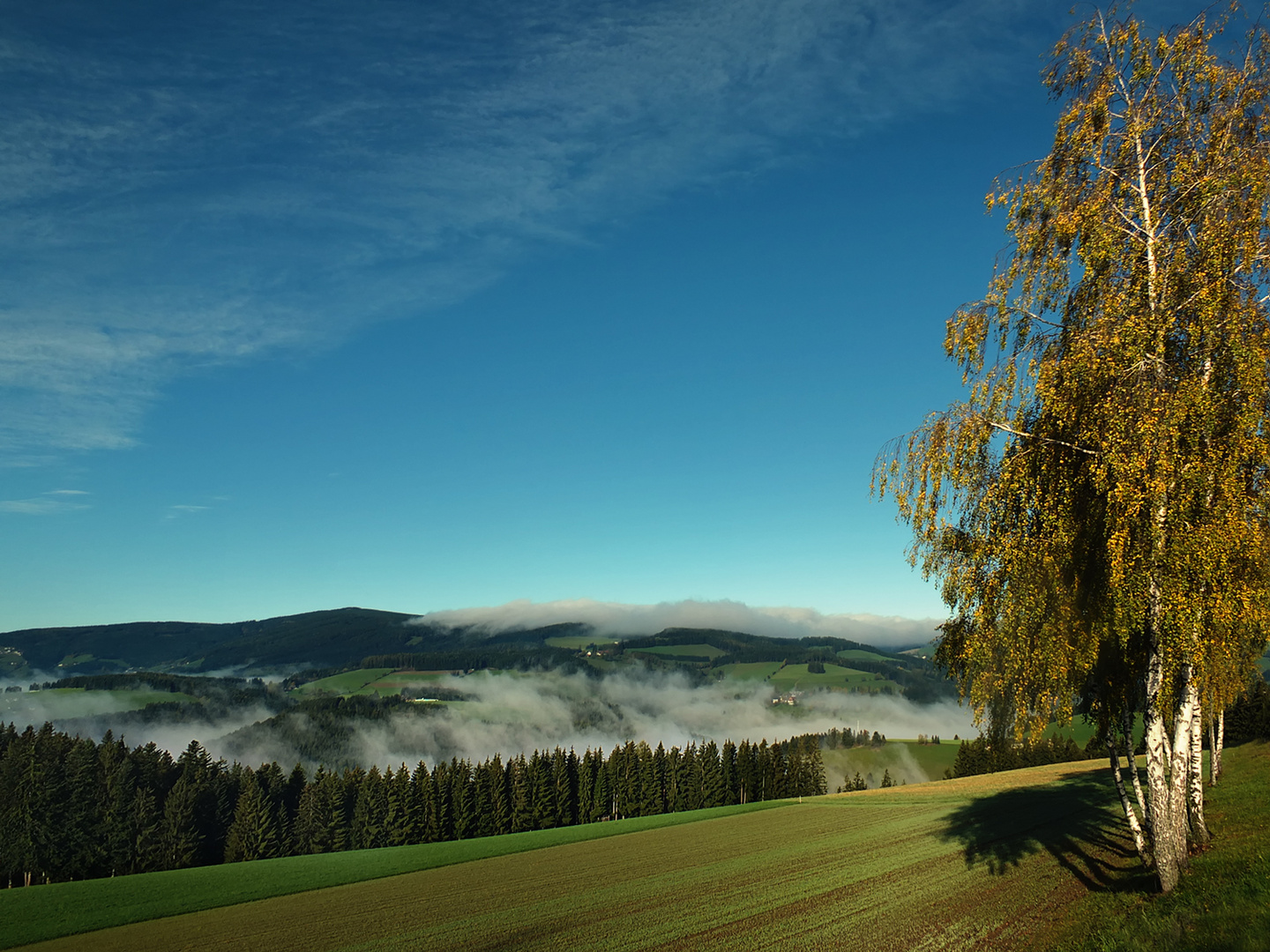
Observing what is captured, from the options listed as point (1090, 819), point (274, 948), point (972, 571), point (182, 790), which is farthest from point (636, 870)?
point (182, 790)

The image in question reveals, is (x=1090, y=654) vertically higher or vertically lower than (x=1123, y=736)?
higher

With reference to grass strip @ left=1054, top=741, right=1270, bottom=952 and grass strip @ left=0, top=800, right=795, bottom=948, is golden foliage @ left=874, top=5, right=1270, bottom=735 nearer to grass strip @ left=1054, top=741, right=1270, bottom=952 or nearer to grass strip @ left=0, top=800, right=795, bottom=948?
grass strip @ left=1054, top=741, right=1270, bottom=952

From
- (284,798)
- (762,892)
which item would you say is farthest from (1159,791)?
(284,798)

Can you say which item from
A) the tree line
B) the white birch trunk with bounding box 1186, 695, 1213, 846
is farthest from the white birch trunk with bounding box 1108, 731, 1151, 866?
the tree line

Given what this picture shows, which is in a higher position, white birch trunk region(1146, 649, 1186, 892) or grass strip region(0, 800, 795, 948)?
white birch trunk region(1146, 649, 1186, 892)

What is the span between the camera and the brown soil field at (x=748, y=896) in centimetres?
2273

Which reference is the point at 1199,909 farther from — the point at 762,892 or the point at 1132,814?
the point at 762,892

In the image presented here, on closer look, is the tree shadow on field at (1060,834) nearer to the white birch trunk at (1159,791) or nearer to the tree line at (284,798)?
the white birch trunk at (1159,791)

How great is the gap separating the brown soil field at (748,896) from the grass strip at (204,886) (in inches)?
101

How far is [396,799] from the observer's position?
113m

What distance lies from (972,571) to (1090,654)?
3.06 metres

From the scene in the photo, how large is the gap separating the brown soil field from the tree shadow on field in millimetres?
164

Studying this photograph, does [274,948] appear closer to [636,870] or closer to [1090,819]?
[636,870]

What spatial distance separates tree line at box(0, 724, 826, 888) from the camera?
93938 millimetres
